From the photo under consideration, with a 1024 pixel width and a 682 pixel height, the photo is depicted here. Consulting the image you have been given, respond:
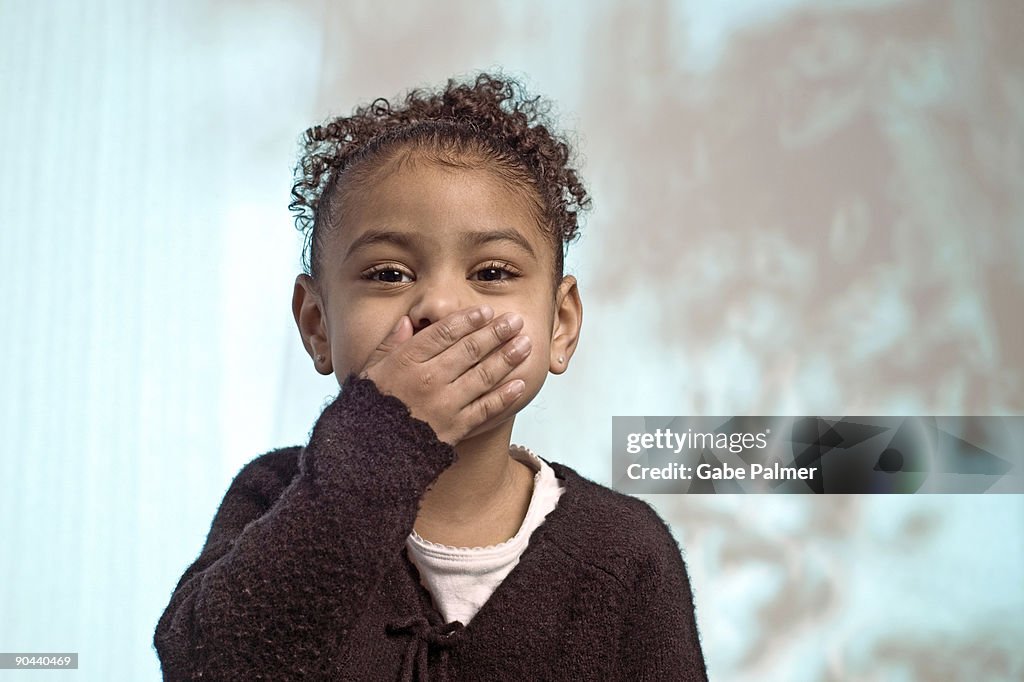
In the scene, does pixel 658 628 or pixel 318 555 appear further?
pixel 658 628

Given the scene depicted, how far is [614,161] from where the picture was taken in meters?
1.83

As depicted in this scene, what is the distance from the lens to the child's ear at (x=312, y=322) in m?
1.00

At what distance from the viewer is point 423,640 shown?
2.93 feet

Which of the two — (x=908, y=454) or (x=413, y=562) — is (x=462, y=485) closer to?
(x=413, y=562)

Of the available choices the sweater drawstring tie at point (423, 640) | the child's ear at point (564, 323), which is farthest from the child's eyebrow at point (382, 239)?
the sweater drawstring tie at point (423, 640)

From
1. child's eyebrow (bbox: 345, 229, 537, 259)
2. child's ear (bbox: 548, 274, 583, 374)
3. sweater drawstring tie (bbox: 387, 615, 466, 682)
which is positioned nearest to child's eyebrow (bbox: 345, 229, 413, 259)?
child's eyebrow (bbox: 345, 229, 537, 259)

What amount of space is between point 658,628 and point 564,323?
1.03ft

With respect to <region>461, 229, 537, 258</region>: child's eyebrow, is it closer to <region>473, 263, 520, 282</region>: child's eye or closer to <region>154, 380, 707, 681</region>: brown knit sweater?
<region>473, 263, 520, 282</region>: child's eye

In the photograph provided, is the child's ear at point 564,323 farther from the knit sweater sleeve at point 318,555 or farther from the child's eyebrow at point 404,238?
the knit sweater sleeve at point 318,555

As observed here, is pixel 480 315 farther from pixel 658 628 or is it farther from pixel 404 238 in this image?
pixel 658 628

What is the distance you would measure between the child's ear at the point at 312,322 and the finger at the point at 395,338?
14 cm

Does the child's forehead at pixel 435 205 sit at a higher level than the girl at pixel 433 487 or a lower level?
higher

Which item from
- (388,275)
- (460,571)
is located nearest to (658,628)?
(460,571)

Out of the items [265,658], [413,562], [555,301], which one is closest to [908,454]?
[555,301]
